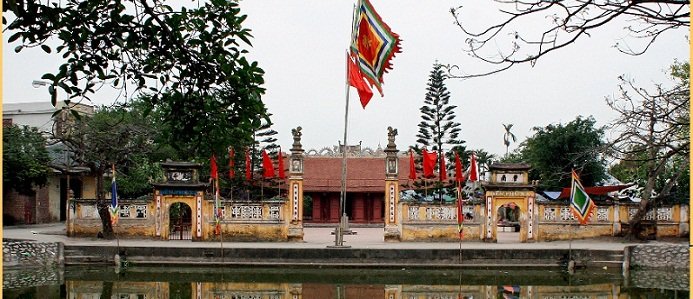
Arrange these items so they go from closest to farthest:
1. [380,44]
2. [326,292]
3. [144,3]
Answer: [144,3]
[326,292]
[380,44]

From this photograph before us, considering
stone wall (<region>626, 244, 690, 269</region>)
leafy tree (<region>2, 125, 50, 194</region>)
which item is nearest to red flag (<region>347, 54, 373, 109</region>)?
stone wall (<region>626, 244, 690, 269</region>)

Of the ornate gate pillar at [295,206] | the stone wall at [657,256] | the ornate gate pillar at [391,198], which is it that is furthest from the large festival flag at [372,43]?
the stone wall at [657,256]

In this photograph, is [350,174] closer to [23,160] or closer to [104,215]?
[23,160]

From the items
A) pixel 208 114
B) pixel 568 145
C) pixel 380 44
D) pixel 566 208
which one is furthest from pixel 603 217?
pixel 208 114

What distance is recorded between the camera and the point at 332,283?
1292 centimetres

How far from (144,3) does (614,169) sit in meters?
22.0

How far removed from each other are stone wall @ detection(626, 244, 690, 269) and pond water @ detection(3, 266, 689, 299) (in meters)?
0.24

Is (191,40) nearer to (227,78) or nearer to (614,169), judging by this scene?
(227,78)

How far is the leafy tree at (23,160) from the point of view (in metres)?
21.2

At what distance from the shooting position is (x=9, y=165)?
21.1 meters

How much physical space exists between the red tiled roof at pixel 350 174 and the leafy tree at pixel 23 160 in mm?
8874

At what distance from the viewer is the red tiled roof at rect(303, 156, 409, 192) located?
26.2m

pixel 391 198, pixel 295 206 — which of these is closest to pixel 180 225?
pixel 295 206

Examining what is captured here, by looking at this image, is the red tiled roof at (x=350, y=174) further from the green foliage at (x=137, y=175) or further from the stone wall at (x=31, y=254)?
the stone wall at (x=31, y=254)
